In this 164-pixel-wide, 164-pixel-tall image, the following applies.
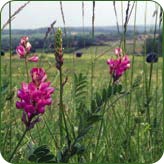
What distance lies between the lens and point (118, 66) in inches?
37.4

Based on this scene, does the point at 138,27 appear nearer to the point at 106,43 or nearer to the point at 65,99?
the point at 106,43

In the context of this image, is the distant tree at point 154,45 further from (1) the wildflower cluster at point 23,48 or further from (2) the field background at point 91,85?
(1) the wildflower cluster at point 23,48

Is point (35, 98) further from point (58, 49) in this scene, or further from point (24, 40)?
point (24, 40)

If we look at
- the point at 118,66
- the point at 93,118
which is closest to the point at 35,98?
the point at 93,118

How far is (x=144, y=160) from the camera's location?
1.09 meters

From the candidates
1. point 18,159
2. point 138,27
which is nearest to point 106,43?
point 138,27

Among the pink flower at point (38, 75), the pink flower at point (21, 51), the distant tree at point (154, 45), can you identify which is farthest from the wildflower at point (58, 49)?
the distant tree at point (154, 45)

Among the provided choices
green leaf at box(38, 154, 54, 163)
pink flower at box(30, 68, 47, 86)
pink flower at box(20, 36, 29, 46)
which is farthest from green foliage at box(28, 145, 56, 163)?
pink flower at box(20, 36, 29, 46)

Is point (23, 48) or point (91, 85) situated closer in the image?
point (23, 48)

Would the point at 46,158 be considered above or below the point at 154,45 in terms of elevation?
below

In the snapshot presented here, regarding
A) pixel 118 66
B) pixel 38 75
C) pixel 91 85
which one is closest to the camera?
pixel 38 75

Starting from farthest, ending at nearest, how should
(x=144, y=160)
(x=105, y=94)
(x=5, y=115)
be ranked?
(x=5, y=115)
(x=144, y=160)
(x=105, y=94)

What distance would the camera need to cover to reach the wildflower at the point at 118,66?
94 cm

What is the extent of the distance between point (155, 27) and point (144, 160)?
32 centimetres
